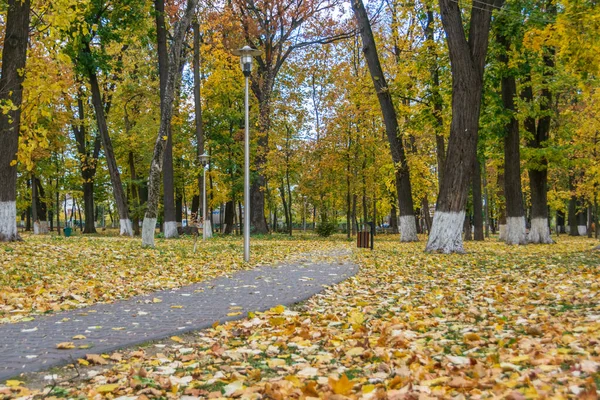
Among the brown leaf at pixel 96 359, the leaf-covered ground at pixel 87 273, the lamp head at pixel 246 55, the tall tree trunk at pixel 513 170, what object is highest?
the lamp head at pixel 246 55

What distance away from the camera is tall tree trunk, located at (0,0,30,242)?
11.3m

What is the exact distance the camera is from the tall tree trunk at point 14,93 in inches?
444

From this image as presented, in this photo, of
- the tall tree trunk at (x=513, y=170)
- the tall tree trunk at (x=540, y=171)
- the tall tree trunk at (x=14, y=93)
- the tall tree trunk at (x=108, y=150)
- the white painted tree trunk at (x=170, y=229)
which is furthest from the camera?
the white painted tree trunk at (x=170, y=229)

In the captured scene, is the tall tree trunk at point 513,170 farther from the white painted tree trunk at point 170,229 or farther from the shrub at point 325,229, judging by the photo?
the white painted tree trunk at point 170,229

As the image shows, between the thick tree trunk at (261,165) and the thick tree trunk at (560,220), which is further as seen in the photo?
the thick tree trunk at (560,220)

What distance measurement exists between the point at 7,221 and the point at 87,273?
18.5 ft

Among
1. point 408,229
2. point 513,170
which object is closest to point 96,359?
point 513,170

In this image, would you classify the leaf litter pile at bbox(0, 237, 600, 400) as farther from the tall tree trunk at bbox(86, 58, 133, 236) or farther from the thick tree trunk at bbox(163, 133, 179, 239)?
the tall tree trunk at bbox(86, 58, 133, 236)

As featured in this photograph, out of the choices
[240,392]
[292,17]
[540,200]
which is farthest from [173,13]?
[240,392]

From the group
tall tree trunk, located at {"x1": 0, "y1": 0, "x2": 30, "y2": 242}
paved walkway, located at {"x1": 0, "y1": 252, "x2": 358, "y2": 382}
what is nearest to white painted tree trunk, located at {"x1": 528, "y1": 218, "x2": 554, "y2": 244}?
paved walkway, located at {"x1": 0, "y1": 252, "x2": 358, "y2": 382}

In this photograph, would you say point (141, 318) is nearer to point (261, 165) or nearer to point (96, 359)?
point (96, 359)

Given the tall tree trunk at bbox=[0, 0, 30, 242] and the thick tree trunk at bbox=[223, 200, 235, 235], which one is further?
the thick tree trunk at bbox=[223, 200, 235, 235]

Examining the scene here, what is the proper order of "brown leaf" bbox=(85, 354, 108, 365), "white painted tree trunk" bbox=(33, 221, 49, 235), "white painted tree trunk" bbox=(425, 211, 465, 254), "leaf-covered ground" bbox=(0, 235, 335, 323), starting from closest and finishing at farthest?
"brown leaf" bbox=(85, 354, 108, 365) → "leaf-covered ground" bbox=(0, 235, 335, 323) → "white painted tree trunk" bbox=(425, 211, 465, 254) → "white painted tree trunk" bbox=(33, 221, 49, 235)

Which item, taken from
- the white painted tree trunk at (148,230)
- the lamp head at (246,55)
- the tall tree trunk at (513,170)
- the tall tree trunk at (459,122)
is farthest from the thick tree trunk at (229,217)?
the lamp head at (246,55)
